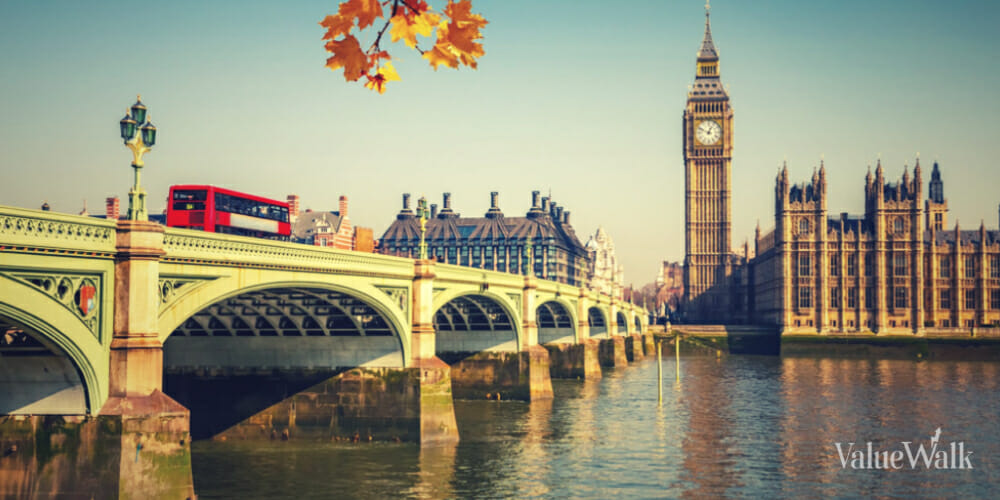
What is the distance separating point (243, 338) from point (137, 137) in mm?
20625

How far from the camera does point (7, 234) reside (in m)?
Result: 22.1

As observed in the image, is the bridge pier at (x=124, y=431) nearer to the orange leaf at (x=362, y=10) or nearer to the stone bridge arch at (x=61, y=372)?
the stone bridge arch at (x=61, y=372)

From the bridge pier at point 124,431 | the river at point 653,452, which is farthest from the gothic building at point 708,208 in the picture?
the bridge pier at point 124,431

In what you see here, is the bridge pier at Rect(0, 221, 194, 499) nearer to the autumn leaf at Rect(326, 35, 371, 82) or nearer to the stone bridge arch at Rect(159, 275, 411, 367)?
the stone bridge arch at Rect(159, 275, 411, 367)

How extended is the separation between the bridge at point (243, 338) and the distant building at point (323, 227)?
55.9m

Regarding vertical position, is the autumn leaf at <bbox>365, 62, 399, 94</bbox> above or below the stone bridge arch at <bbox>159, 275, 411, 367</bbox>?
above

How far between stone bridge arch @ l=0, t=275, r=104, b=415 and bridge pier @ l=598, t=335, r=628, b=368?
278 ft

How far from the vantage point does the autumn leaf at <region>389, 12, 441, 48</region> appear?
15.8 feet

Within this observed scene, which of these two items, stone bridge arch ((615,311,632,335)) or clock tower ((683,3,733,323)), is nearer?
stone bridge arch ((615,311,632,335))

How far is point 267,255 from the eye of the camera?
107ft

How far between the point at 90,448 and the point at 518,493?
669 inches

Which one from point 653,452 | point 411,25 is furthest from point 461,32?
point 653,452

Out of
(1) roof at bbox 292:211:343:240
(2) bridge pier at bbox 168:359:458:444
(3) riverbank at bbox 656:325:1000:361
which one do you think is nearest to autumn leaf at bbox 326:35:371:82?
(2) bridge pier at bbox 168:359:458:444

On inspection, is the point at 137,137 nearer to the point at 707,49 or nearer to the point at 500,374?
the point at 500,374
